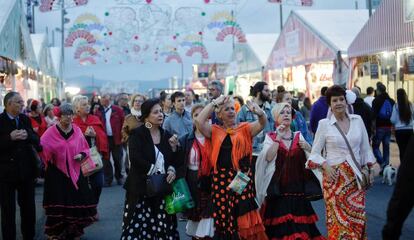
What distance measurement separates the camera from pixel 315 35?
75.0 feet

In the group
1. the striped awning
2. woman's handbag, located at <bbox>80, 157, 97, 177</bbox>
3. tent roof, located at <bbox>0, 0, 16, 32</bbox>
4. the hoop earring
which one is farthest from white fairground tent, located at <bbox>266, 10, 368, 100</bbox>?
the hoop earring

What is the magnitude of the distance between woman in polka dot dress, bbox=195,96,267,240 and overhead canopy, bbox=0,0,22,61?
9.88 meters

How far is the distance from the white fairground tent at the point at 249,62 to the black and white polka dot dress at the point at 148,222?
26.0 m

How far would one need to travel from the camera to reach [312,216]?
6.36 m

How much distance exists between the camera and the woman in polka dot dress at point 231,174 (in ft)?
19.1

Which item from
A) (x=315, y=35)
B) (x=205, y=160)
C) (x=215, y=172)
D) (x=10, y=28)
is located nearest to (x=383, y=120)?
(x=205, y=160)

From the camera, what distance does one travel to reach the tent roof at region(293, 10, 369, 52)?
21.6 meters

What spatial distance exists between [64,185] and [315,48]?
16.8 m

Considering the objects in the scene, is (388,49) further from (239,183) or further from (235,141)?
(239,183)

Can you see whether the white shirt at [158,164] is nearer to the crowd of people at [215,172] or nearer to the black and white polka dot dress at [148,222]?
the crowd of people at [215,172]

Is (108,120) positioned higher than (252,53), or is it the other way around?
(252,53)

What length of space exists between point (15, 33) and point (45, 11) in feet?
5.39

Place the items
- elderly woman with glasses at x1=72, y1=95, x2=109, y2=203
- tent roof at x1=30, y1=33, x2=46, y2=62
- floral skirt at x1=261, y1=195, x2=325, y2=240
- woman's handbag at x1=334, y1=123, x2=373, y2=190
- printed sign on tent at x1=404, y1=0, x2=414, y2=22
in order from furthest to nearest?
tent roof at x1=30, y1=33, x2=46, y2=62 → printed sign on tent at x1=404, y1=0, x2=414, y2=22 → elderly woman with glasses at x1=72, y1=95, x2=109, y2=203 → floral skirt at x1=261, y1=195, x2=325, y2=240 → woman's handbag at x1=334, y1=123, x2=373, y2=190

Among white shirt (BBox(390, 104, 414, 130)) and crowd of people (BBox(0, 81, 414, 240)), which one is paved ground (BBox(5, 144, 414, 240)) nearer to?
crowd of people (BBox(0, 81, 414, 240))
